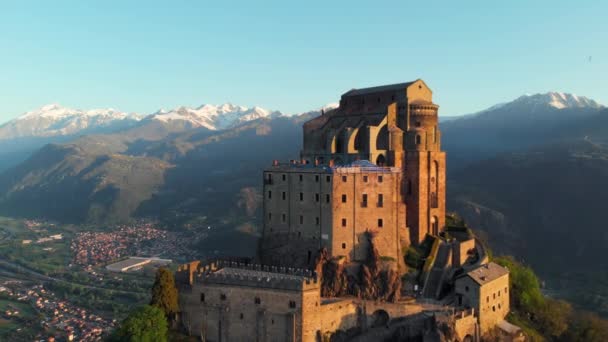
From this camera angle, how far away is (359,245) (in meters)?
69.7

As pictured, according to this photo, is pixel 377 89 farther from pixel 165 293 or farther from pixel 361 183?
pixel 165 293

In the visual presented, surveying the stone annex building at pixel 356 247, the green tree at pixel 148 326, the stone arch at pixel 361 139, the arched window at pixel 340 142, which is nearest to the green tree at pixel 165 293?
the green tree at pixel 148 326

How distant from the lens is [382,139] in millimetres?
79188

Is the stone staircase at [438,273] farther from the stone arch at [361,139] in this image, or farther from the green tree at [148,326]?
the green tree at [148,326]

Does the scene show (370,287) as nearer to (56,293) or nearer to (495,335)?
(495,335)

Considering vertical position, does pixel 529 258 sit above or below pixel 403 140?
below

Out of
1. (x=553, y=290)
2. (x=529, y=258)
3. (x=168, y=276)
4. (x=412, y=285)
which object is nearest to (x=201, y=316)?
(x=168, y=276)

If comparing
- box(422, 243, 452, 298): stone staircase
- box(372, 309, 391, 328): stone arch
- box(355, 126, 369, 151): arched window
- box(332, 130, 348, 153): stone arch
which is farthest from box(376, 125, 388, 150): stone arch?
box(372, 309, 391, 328): stone arch

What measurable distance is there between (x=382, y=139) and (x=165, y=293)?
122ft

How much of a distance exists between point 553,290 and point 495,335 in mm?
90244

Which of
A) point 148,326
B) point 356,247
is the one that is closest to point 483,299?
point 356,247

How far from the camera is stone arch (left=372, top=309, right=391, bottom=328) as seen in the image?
211ft

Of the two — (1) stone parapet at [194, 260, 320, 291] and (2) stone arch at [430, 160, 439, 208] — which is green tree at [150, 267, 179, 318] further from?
(2) stone arch at [430, 160, 439, 208]

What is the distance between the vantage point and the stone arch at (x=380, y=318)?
2532 inches
